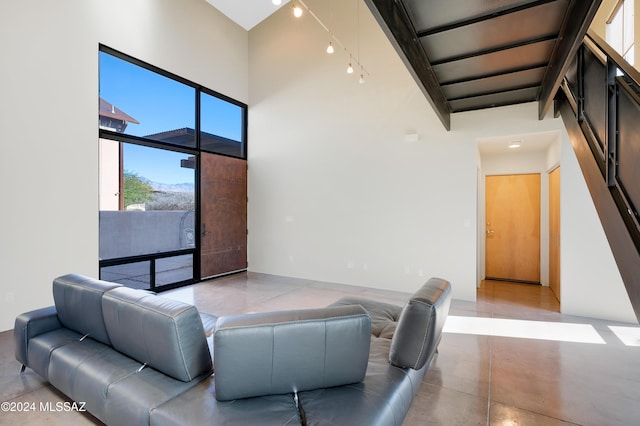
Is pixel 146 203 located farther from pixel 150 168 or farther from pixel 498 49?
pixel 498 49

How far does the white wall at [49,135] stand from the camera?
3521mm

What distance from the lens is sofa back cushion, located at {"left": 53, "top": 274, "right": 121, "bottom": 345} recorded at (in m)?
1.98

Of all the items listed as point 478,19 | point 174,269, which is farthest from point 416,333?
point 174,269

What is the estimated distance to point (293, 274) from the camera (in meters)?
6.24

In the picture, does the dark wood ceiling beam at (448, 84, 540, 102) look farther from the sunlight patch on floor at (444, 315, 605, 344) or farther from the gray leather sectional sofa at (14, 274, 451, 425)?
the gray leather sectional sofa at (14, 274, 451, 425)

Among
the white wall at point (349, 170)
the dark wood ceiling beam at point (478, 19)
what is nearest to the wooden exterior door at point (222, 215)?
the white wall at point (349, 170)

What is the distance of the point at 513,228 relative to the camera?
583cm

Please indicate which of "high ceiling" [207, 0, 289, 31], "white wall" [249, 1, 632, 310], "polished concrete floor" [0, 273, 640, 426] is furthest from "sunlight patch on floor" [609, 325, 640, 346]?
"high ceiling" [207, 0, 289, 31]

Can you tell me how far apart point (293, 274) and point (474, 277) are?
336 centimetres

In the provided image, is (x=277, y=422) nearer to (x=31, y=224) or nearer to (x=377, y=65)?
(x=31, y=224)

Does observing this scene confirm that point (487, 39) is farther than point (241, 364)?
Yes

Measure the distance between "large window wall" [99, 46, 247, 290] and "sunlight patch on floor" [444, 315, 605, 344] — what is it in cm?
463

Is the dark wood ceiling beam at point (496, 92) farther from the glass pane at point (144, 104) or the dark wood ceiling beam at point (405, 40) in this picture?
the glass pane at point (144, 104)

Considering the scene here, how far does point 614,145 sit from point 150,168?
5675mm
